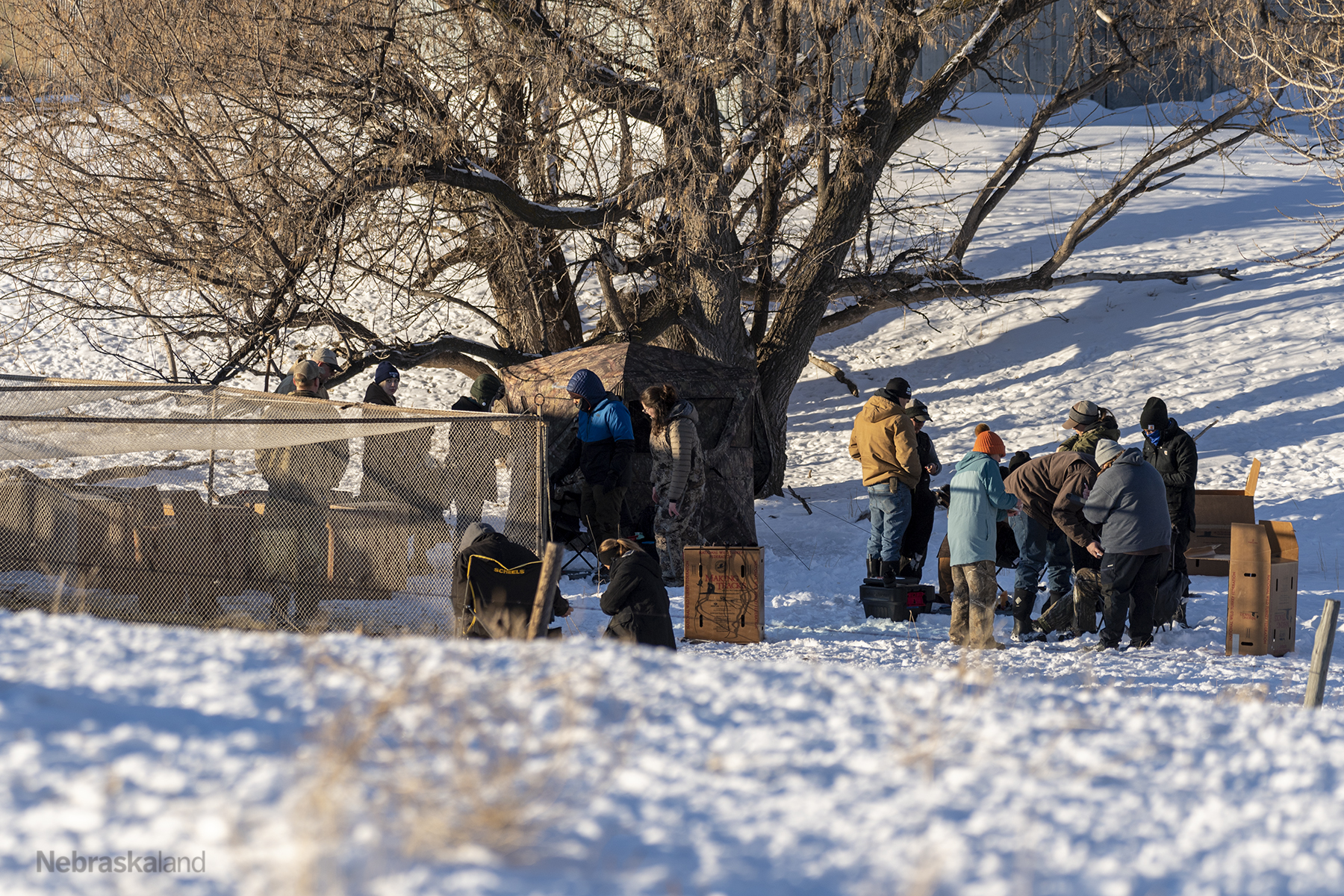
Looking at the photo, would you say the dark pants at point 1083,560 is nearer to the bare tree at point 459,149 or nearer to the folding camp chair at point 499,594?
the bare tree at point 459,149

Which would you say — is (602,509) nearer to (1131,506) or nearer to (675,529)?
(675,529)

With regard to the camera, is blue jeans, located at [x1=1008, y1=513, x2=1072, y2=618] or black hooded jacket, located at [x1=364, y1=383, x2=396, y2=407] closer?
blue jeans, located at [x1=1008, y1=513, x2=1072, y2=618]

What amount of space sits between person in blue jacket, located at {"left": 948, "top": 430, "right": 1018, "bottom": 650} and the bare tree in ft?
12.5

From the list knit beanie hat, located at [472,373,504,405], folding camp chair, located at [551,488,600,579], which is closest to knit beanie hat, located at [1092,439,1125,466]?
folding camp chair, located at [551,488,600,579]

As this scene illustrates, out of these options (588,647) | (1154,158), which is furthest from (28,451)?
(1154,158)

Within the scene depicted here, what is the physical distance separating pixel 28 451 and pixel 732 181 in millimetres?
7490

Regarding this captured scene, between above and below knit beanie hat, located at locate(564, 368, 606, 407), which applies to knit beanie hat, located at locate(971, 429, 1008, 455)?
below

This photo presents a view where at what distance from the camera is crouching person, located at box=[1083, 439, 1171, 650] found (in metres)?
7.57

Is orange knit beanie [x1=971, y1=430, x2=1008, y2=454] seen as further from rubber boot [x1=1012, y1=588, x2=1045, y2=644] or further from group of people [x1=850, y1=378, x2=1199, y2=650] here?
rubber boot [x1=1012, y1=588, x2=1045, y2=644]

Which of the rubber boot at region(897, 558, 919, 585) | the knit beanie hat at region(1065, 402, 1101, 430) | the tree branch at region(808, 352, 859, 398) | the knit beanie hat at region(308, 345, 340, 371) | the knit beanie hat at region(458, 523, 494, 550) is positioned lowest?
the rubber boot at region(897, 558, 919, 585)

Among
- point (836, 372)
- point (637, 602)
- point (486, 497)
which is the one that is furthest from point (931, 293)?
point (637, 602)

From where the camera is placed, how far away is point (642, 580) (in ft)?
20.4

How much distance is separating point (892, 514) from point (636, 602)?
3.59m

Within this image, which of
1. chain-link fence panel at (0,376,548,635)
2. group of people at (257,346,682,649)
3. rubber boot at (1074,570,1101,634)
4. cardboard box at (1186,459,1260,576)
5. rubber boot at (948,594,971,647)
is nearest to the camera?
group of people at (257,346,682,649)
